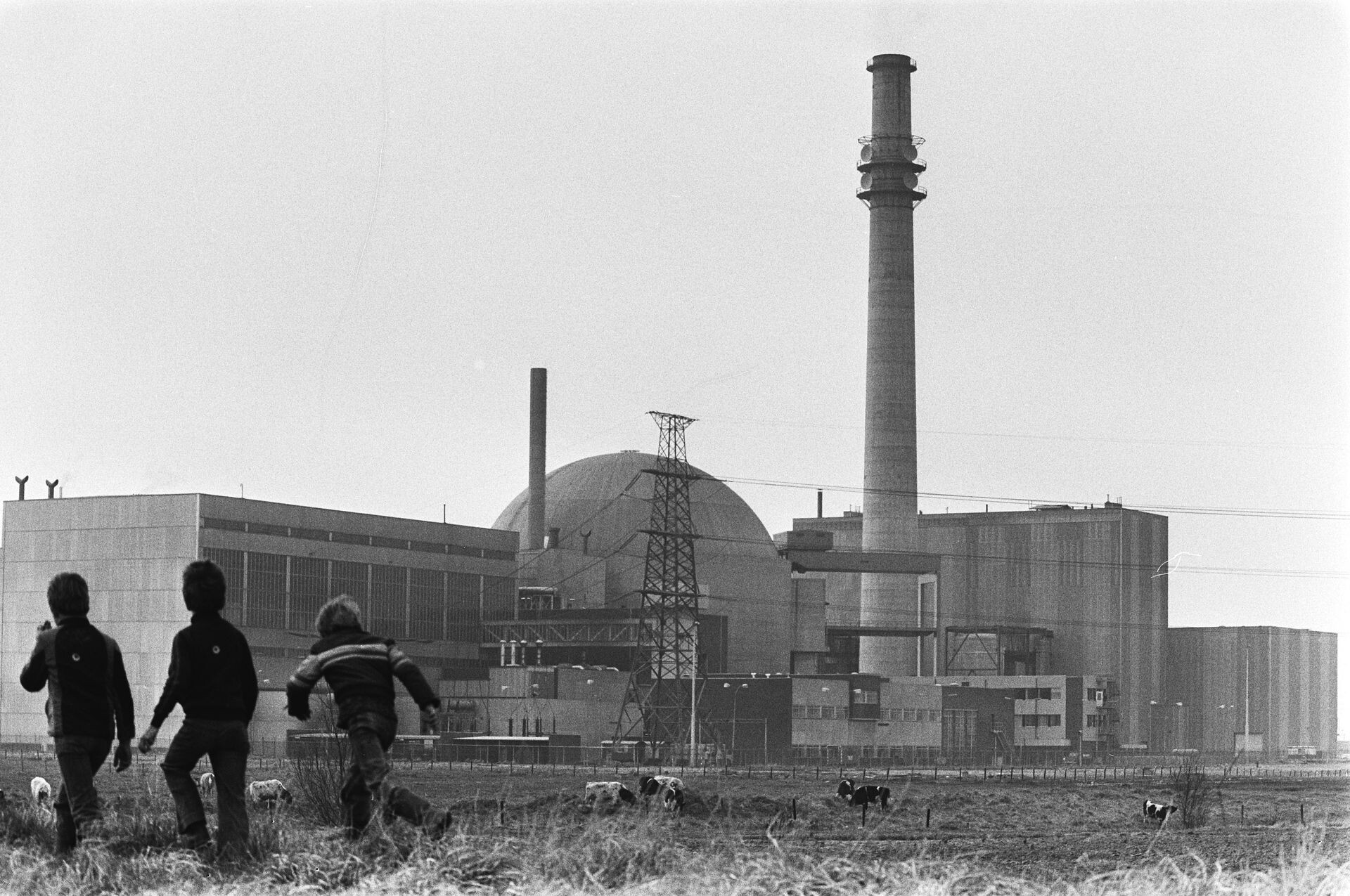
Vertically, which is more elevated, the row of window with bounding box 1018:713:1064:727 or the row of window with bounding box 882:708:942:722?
the row of window with bounding box 882:708:942:722

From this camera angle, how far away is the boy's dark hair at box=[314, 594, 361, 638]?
14352 mm

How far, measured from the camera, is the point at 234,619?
314 ft

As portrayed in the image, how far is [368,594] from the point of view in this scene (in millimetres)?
102812

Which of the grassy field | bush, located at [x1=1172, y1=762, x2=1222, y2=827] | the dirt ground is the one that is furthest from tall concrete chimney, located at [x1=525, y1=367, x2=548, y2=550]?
the grassy field

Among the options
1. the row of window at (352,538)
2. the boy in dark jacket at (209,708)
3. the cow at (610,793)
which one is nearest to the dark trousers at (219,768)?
the boy in dark jacket at (209,708)

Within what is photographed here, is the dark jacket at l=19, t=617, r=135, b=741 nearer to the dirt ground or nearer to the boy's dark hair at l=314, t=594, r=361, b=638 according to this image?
the boy's dark hair at l=314, t=594, r=361, b=638

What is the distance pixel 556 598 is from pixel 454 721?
62.0ft

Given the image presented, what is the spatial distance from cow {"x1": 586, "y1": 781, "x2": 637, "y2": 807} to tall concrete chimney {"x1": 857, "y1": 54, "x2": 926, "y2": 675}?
239ft

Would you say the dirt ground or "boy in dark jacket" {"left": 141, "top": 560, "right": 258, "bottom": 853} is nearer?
"boy in dark jacket" {"left": 141, "top": 560, "right": 258, "bottom": 853}

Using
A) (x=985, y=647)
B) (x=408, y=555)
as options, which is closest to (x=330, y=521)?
(x=408, y=555)

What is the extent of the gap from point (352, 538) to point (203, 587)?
295 feet

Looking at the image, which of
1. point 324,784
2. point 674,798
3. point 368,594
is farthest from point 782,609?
point 324,784

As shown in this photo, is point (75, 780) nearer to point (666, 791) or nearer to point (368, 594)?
point (666, 791)

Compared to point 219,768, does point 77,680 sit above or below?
above
